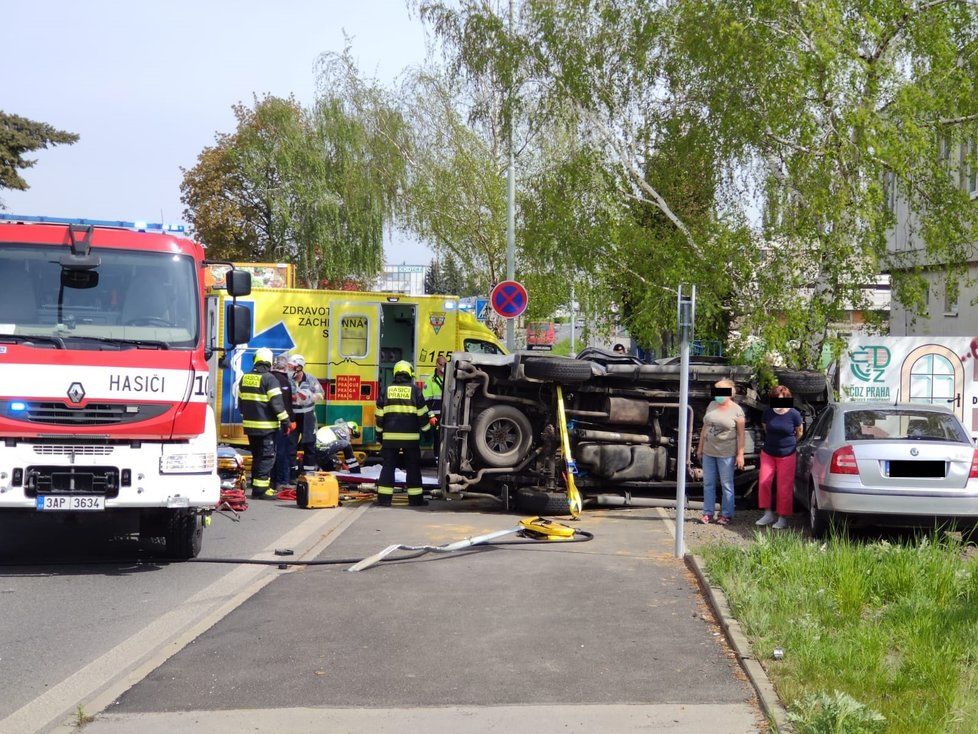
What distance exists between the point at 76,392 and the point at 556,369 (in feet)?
18.6

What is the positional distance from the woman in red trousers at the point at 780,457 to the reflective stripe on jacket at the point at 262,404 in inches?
241

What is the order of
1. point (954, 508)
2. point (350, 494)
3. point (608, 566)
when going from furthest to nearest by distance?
1. point (350, 494)
2. point (954, 508)
3. point (608, 566)

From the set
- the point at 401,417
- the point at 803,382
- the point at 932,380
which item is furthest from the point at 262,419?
the point at 932,380

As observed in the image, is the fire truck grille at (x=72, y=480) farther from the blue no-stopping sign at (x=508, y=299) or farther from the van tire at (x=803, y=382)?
the blue no-stopping sign at (x=508, y=299)

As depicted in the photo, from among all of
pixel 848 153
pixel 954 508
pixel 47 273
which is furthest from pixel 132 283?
pixel 848 153

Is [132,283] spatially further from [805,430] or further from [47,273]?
[805,430]

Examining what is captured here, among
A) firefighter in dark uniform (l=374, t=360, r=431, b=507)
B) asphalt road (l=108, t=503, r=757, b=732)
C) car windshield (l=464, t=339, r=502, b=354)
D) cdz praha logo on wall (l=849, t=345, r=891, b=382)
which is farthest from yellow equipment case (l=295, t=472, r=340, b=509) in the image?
cdz praha logo on wall (l=849, t=345, r=891, b=382)

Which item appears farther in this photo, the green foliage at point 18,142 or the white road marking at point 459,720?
the green foliage at point 18,142

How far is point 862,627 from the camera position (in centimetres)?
719

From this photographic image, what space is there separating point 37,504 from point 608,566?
15.3ft

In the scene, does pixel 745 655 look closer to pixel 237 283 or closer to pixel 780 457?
pixel 237 283

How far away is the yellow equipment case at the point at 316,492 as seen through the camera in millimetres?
14133

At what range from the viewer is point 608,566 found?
9820 millimetres

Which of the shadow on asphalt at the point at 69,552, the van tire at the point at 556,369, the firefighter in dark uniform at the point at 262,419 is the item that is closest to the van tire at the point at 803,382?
the van tire at the point at 556,369
